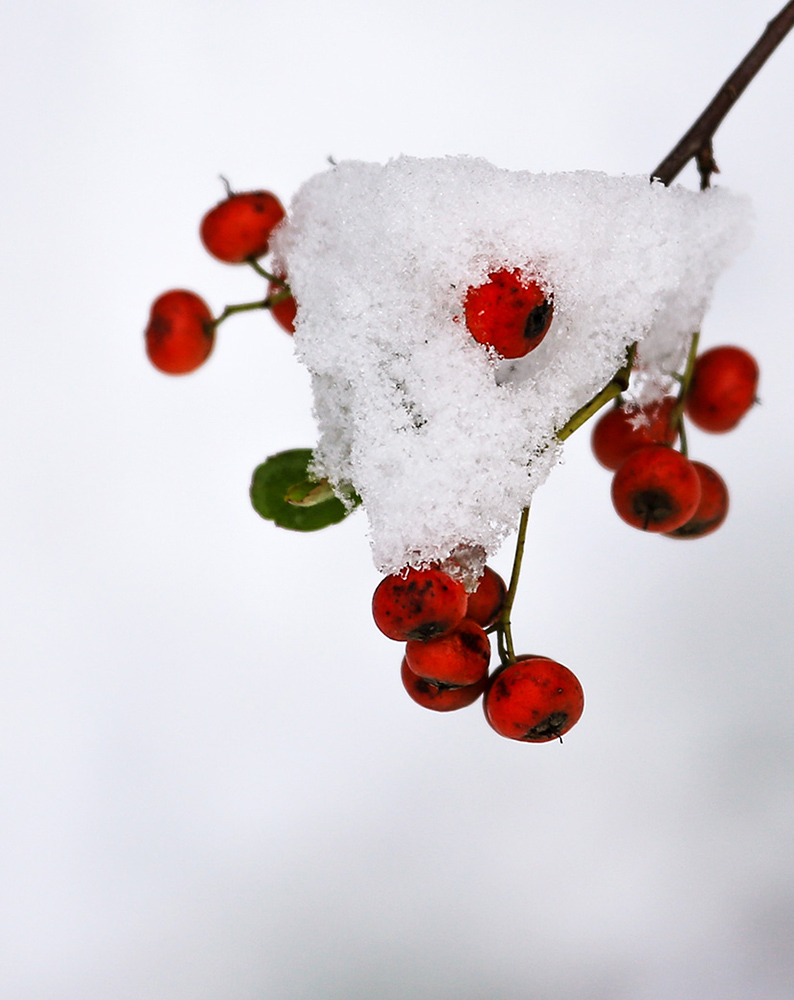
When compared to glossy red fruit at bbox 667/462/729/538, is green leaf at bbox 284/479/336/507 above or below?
above

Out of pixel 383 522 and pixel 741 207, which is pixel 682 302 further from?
pixel 383 522

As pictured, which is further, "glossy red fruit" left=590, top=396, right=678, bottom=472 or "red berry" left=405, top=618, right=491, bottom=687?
"glossy red fruit" left=590, top=396, right=678, bottom=472

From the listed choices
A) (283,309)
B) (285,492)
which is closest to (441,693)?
(285,492)

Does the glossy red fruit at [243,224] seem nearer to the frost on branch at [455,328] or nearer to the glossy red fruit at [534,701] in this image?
the frost on branch at [455,328]

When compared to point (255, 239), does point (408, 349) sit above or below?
below

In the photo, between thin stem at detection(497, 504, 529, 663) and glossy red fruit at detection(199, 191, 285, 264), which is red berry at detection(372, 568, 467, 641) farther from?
glossy red fruit at detection(199, 191, 285, 264)

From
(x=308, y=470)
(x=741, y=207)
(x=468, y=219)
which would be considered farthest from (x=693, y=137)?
(x=308, y=470)

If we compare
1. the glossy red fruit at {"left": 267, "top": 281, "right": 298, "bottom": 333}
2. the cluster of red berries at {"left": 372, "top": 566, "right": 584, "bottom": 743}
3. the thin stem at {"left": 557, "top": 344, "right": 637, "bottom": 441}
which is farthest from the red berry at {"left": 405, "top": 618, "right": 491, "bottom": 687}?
the glossy red fruit at {"left": 267, "top": 281, "right": 298, "bottom": 333}

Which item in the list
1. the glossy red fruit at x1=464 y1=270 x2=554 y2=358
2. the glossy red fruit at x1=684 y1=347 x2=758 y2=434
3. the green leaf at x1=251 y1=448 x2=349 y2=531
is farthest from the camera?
the glossy red fruit at x1=684 y1=347 x2=758 y2=434
